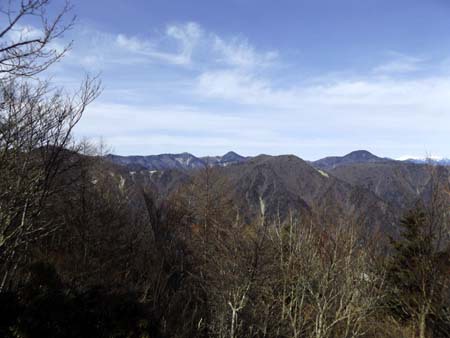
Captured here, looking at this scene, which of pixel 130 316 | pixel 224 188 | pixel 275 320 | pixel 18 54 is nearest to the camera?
pixel 18 54

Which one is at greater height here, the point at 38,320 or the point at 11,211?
the point at 11,211

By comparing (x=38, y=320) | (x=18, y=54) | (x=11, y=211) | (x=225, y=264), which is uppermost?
(x=18, y=54)

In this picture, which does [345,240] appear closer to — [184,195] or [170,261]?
[170,261]

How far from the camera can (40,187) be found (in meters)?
6.38

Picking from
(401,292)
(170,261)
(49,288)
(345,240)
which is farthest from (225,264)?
(401,292)

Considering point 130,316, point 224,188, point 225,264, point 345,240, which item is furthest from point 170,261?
point 224,188

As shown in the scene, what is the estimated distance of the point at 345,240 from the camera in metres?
13.3

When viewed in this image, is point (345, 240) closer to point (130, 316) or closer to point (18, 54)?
point (130, 316)

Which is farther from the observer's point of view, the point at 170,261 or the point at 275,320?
the point at 170,261

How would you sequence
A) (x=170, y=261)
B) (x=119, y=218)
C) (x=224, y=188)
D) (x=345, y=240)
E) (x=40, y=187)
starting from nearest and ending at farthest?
(x=40, y=187) < (x=345, y=240) < (x=170, y=261) < (x=119, y=218) < (x=224, y=188)

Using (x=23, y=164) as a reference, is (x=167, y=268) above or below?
below

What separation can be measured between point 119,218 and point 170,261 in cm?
412

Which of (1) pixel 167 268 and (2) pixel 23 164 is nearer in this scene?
(2) pixel 23 164

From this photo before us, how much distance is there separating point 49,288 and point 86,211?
11.1 metres
